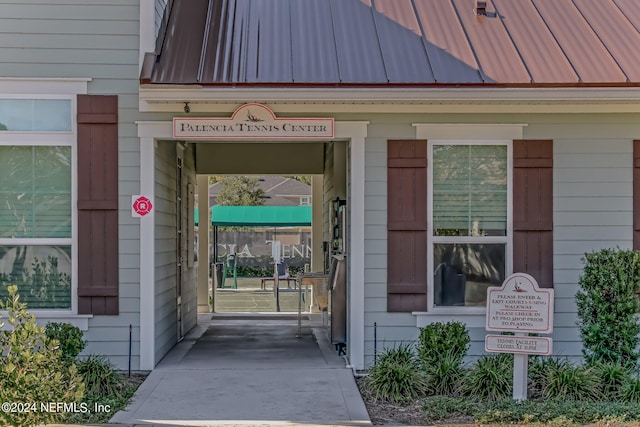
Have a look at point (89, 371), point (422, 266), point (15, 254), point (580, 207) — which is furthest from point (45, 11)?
point (580, 207)

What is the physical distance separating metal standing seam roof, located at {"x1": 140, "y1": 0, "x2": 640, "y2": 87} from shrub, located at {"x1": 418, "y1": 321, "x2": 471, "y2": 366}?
2.51 metres

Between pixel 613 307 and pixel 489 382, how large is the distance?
1.60 m

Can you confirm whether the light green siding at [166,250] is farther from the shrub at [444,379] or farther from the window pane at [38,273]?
the shrub at [444,379]

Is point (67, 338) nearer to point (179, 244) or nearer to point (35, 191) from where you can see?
point (35, 191)

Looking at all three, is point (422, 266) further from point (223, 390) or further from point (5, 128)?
point (5, 128)

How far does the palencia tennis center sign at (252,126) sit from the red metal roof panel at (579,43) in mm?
2770

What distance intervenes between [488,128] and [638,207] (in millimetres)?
1898

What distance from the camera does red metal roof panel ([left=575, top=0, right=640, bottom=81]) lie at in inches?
301

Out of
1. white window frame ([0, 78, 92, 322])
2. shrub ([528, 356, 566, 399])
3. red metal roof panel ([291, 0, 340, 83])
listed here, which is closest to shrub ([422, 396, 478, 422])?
shrub ([528, 356, 566, 399])

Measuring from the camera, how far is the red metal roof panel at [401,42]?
742 centimetres

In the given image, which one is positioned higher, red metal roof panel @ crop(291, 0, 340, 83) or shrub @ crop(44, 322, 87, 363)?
red metal roof panel @ crop(291, 0, 340, 83)

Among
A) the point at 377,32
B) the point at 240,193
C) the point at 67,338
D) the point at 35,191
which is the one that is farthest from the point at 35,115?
the point at 240,193

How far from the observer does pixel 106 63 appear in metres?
7.64

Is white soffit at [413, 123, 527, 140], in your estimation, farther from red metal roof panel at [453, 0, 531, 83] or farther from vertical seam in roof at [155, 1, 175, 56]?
vertical seam in roof at [155, 1, 175, 56]
